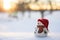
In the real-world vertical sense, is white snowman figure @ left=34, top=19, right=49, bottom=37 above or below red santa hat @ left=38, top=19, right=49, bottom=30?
below

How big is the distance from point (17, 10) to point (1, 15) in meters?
0.13

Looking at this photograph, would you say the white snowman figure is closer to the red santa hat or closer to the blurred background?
the red santa hat

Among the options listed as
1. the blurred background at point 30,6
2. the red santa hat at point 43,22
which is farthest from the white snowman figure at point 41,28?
the blurred background at point 30,6

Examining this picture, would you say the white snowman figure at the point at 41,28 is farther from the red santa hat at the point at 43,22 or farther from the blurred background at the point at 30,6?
the blurred background at the point at 30,6

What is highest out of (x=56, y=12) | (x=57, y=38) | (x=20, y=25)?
(x=56, y=12)

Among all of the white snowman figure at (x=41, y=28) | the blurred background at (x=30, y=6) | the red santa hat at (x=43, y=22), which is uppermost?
the blurred background at (x=30, y=6)

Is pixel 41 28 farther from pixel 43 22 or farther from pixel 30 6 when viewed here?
pixel 30 6

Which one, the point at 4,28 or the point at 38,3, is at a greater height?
the point at 38,3

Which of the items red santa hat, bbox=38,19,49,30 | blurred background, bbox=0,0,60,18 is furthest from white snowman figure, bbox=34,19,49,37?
blurred background, bbox=0,0,60,18

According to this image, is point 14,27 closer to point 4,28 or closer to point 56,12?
point 4,28

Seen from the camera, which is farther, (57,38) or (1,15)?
(1,15)

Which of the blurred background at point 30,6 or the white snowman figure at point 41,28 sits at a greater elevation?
the blurred background at point 30,6

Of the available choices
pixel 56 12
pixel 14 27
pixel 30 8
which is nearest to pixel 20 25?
pixel 14 27

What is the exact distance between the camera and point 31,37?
1.15m
